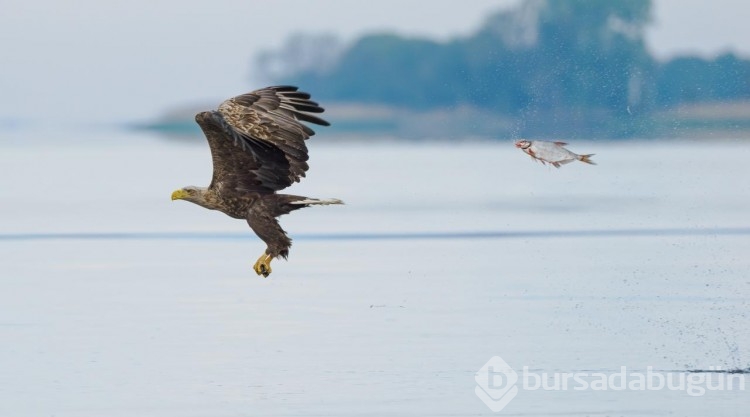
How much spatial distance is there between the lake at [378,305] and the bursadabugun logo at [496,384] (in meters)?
0.03

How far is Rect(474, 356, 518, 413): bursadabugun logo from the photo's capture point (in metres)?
11.9

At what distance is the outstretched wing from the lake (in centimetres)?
114

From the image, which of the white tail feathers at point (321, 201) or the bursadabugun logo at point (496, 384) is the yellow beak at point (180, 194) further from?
the bursadabugun logo at point (496, 384)

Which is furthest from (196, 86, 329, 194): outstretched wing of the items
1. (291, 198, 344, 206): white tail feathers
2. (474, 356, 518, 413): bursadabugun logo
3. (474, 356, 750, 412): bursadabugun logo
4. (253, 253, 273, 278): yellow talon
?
(474, 356, 750, 412): bursadabugun logo

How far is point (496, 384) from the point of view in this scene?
12344 millimetres

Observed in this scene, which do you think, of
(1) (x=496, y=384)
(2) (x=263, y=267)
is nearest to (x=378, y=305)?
(2) (x=263, y=267)

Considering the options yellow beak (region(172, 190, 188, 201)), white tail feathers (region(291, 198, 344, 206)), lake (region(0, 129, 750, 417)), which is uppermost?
white tail feathers (region(291, 198, 344, 206))

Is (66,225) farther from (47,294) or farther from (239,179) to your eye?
(239,179)

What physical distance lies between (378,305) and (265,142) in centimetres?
221

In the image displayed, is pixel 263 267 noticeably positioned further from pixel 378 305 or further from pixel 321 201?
pixel 378 305

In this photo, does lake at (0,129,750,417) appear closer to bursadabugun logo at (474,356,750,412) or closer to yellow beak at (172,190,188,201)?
bursadabugun logo at (474,356,750,412)

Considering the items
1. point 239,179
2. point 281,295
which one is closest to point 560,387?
point 239,179

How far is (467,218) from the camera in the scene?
24.6 meters

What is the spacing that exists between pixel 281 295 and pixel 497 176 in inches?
813
